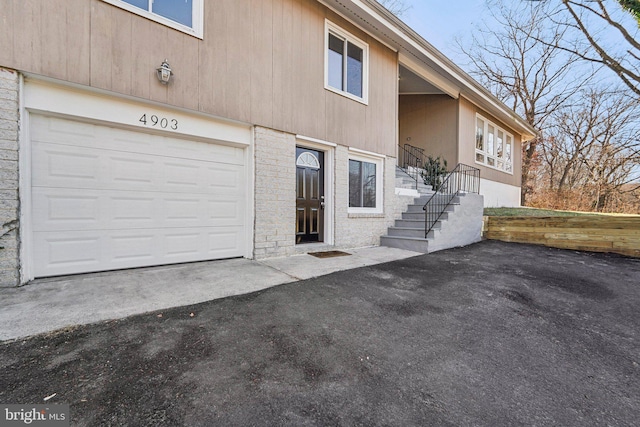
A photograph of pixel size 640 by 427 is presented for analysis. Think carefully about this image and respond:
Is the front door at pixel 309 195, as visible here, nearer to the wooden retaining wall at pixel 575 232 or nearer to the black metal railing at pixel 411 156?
the wooden retaining wall at pixel 575 232

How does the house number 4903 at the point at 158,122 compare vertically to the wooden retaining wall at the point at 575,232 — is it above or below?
above

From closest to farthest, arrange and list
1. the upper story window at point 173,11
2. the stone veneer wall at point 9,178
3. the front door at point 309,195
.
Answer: the stone veneer wall at point 9,178
the upper story window at point 173,11
the front door at point 309,195

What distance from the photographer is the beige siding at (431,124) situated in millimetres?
10031

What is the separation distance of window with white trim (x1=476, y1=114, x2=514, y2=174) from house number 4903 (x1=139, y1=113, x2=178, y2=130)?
36.3ft

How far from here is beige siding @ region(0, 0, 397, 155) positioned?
3205 millimetres

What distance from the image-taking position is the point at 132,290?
123 inches

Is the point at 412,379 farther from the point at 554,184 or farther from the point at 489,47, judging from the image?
the point at 554,184

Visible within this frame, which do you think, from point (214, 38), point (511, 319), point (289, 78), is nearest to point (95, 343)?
point (511, 319)

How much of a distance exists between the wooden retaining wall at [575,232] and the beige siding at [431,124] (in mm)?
3469

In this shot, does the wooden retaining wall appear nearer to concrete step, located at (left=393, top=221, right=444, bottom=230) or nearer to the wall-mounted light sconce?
concrete step, located at (left=393, top=221, right=444, bottom=230)

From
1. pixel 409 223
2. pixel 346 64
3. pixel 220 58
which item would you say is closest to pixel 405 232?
pixel 409 223

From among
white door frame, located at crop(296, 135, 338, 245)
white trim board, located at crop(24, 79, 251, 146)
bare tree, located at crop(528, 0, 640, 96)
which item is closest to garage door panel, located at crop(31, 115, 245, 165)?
white trim board, located at crop(24, 79, 251, 146)

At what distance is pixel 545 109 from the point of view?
55.3ft

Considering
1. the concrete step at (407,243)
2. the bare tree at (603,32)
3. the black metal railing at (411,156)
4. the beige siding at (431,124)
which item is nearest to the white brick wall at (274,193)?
the concrete step at (407,243)
